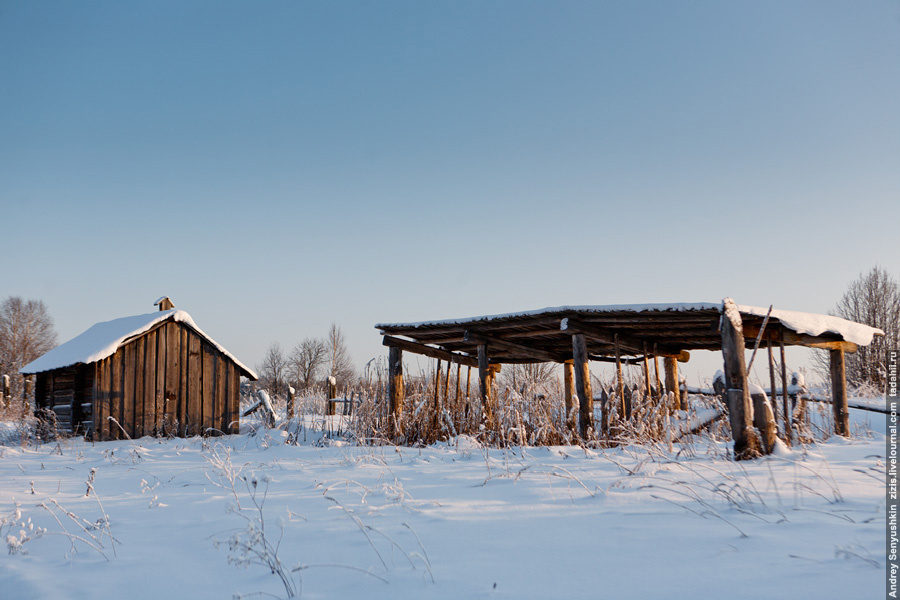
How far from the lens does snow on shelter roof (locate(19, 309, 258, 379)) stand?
1183cm

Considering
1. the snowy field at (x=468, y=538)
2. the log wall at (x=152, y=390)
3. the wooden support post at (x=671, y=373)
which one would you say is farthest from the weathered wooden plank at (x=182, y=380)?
the wooden support post at (x=671, y=373)

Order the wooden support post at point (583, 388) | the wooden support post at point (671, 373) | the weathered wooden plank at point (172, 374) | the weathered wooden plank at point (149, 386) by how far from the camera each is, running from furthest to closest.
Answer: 1. the weathered wooden plank at point (172, 374)
2. the weathered wooden plank at point (149, 386)
3. the wooden support post at point (671, 373)
4. the wooden support post at point (583, 388)

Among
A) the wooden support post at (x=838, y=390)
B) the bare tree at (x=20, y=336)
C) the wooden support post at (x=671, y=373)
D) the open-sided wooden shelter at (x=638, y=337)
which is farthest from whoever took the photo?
the bare tree at (x=20, y=336)

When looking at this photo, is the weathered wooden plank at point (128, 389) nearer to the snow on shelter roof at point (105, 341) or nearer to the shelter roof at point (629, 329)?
the snow on shelter roof at point (105, 341)

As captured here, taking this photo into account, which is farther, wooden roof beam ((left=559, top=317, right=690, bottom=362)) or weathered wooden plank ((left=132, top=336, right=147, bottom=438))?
weathered wooden plank ((left=132, top=336, right=147, bottom=438))

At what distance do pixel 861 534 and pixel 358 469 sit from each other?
153 inches

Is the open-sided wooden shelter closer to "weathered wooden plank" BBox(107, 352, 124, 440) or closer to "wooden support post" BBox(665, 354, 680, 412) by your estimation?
"wooden support post" BBox(665, 354, 680, 412)

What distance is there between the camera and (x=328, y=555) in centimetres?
272

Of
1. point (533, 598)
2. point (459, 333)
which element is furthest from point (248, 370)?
point (533, 598)

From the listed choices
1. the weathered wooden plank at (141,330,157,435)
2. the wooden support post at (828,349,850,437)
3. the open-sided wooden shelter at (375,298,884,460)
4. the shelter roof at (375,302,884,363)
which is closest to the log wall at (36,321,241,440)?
the weathered wooden plank at (141,330,157,435)

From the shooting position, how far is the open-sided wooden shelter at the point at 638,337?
20.2 ft

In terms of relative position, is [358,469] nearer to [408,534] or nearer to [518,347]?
[408,534]

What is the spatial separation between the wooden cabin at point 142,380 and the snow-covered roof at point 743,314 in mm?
6403

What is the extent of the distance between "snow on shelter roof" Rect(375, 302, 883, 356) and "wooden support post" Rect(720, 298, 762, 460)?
1.31 feet
